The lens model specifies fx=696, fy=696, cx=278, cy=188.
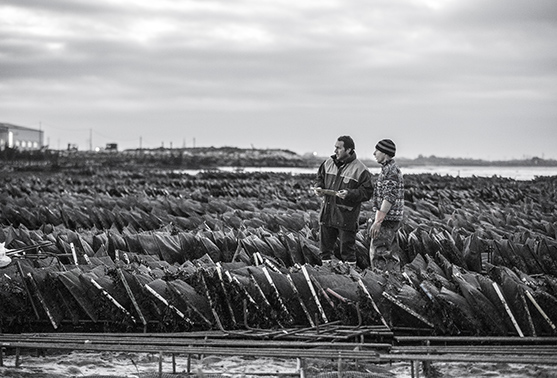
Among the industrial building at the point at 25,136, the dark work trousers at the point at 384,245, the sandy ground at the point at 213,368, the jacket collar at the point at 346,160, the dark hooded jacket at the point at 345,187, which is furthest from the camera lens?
the industrial building at the point at 25,136

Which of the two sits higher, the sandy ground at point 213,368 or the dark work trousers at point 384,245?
the dark work trousers at point 384,245

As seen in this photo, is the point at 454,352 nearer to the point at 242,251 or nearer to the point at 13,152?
the point at 242,251

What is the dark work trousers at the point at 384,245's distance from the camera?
7.10 metres

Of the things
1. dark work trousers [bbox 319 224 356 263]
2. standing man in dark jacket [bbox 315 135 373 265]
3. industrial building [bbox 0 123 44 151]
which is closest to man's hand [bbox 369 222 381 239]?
standing man in dark jacket [bbox 315 135 373 265]

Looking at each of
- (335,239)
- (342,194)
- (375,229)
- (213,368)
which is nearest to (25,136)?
(335,239)

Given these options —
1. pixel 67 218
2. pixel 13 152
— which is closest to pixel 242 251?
pixel 67 218

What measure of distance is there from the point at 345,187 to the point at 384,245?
0.76m

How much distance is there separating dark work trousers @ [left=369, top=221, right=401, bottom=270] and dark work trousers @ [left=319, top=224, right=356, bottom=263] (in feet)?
1.36

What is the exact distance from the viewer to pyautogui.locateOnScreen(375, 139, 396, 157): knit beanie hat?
684cm

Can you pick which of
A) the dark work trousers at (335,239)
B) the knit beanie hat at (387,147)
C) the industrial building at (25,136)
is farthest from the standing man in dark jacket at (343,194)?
the industrial building at (25,136)

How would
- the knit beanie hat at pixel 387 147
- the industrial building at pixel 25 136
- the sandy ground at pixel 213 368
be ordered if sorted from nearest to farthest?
the sandy ground at pixel 213 368 → the knit beanie hat at pixel 387 147 → the industrial building at pixel 25 136

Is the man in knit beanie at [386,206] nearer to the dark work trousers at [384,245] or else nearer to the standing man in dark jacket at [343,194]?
the dark work trousers at [384,245]

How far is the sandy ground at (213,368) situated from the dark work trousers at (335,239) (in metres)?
2.33

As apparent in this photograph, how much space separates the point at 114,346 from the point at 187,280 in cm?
127
